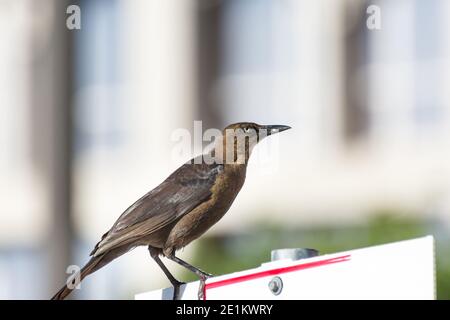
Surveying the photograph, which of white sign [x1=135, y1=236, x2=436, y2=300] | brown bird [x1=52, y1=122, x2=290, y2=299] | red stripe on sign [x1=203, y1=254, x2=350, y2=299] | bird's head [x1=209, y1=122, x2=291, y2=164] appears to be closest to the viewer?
white sign [x1=135, y1=236, x2=436, y2=300]

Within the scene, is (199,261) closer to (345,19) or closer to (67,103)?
(67,103)

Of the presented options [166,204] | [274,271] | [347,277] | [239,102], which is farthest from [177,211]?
[239,102]

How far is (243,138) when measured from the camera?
6727mm

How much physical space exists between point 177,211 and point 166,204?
0.20 ft

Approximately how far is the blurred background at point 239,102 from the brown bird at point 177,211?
207 inches

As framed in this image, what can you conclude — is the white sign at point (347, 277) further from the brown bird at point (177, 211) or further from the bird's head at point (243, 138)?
the bird's head at point (243, 138)

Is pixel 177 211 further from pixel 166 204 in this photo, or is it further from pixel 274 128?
pixel 274 128

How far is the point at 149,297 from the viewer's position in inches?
191

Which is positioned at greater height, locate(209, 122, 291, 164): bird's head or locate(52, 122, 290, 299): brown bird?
locate(209, 122, 291, 164): bird's head

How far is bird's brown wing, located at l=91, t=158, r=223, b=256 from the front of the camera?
5.96 m

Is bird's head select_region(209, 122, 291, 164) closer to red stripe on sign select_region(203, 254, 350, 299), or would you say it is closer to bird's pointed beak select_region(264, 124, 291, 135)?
bird's pointed beak select_region(264, 124, 291, 135)

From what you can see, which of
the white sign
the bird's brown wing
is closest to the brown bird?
the bird's brown wing

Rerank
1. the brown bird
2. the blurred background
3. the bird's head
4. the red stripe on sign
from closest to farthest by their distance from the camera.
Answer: the red stripe on sign
the brown bird
the bird's head
the blurred background
